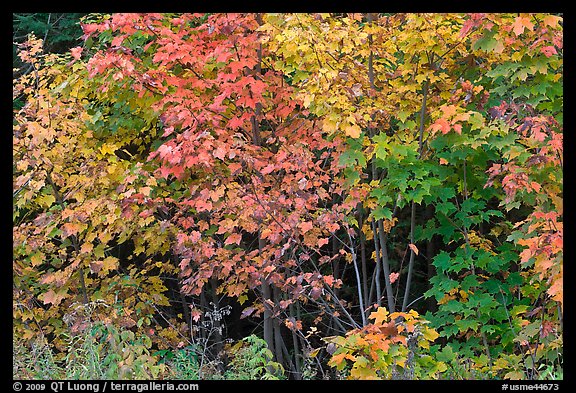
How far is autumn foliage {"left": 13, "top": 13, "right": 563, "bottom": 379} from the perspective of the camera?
5660mm

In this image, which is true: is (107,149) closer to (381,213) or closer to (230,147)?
(230,147)

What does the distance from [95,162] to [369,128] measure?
2.48m

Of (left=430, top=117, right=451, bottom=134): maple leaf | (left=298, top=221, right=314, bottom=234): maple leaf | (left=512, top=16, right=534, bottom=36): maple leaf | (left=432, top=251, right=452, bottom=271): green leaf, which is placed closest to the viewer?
(left=512, top=16, right=534, bottom=36): maple leaf

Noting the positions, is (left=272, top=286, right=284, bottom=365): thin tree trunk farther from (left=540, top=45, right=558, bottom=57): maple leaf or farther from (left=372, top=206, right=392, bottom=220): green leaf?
(left=540, top=45, right=558, bottom=57): maple leaf

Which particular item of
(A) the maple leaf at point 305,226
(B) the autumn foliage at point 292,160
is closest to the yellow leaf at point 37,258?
(B) the autumn foliage at point 292,160

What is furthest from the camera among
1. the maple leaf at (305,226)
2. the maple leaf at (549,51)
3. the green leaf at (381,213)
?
the green leaf at (381,213)

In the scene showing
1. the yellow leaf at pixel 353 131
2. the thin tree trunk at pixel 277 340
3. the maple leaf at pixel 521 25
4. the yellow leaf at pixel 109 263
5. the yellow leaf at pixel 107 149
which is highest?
the maple leaf at pixel 521 25

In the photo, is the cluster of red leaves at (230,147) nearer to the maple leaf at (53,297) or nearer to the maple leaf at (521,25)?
the maple leaf at (53,297)

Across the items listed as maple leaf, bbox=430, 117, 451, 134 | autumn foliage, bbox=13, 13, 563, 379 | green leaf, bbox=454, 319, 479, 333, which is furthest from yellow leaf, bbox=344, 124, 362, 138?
green leaf, bbox=454, 319, 479, 333

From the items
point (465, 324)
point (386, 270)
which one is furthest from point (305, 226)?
point (465, 324)

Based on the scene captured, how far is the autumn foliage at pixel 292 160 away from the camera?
5660 mm

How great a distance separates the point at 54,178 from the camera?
6305mm

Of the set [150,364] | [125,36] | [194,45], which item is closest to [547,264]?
[150,364]

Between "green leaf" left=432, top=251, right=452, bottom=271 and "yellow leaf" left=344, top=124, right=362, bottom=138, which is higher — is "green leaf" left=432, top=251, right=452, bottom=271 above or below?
below
